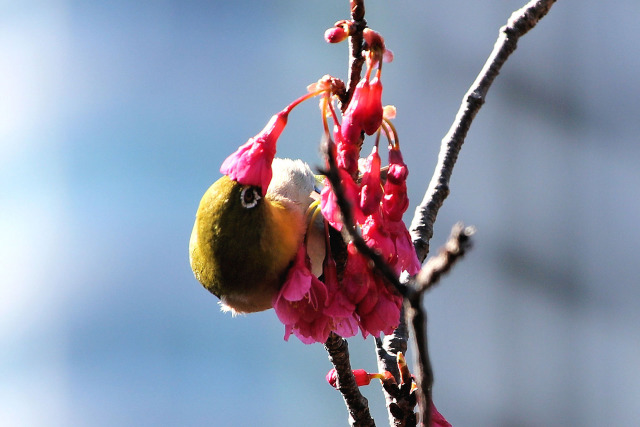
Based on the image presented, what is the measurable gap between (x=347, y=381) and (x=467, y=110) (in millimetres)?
717

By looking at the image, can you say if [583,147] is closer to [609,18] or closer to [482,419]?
[609,18]

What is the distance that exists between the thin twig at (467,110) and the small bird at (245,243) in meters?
Result: 0.32

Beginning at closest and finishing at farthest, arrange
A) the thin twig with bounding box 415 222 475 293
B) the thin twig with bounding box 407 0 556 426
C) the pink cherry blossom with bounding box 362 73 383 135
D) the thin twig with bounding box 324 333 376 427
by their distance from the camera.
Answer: the thin twig with bounding box 415 222 475 293
the pink cherry blossom with bounding box 362 73 383 135
the thin twig with bounding box 324 333 376 427
the thin twig with bounding box 407 0 556 426

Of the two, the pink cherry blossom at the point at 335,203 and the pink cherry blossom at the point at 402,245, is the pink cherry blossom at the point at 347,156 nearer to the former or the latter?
the pink cherry blossom at the point at 335,203

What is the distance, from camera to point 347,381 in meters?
1.67

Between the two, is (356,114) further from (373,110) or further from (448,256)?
(448,256)

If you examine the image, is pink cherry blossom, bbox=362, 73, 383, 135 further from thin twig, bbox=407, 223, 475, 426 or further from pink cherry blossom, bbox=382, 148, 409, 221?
thin twig, bbox=407, 223, 475, 426

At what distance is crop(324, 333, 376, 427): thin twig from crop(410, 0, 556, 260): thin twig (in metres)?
0.37

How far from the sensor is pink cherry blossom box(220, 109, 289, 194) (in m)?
1.54

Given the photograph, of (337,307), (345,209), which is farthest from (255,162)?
(345,209)

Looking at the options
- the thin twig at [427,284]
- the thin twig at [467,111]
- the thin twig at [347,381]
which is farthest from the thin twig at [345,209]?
the thin twig at [467,111]

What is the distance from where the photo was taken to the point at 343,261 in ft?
5.30

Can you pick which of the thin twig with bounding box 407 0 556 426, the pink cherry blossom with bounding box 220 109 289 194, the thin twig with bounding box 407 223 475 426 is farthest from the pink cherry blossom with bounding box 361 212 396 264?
the thin twig with bounding box 407 223 475 426

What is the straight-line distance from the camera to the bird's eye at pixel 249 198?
67.7 inches
